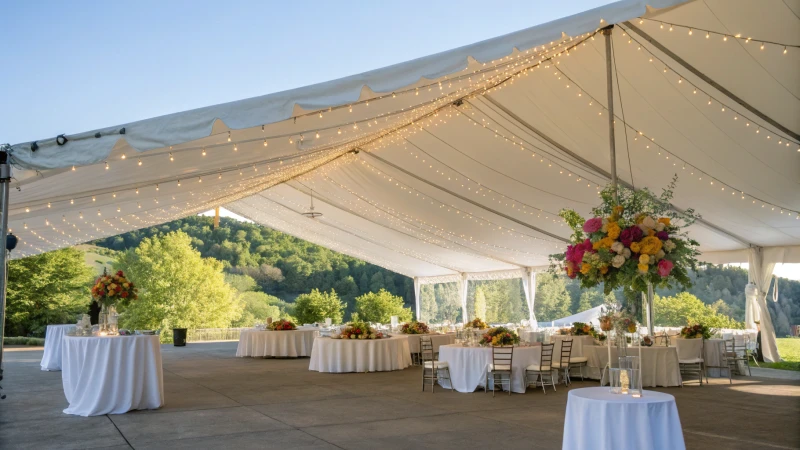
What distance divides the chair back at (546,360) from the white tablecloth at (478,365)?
0.28 ft

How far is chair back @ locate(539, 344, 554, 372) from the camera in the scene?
8.73m

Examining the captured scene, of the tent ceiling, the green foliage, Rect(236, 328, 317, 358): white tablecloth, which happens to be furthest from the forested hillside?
the tent ceiling

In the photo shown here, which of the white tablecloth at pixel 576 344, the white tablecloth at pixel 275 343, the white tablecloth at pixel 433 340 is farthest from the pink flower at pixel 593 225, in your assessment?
the white tablecloth at pixel 275 343

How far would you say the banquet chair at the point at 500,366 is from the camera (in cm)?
844

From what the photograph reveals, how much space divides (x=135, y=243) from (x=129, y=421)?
101ft

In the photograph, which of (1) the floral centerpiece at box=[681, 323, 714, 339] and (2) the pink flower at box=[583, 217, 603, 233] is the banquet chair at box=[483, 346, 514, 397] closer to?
(1) the floral centerpiece at box=[681, 323, 714, 339]

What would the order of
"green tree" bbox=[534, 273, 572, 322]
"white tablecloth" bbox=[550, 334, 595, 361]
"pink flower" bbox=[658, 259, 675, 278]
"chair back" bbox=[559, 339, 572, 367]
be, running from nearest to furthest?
"pink flower" bbox=[658, 259, 675, 278] < "chair back" bbox=[559, 339, 572, 367] < "white tablecloth" bbox=[550, 334, 595, 361] < "green tree" bbox=[534, 273, 572, 322]

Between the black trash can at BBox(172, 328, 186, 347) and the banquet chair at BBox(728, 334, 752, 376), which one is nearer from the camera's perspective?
the banquet chair at BBox(728, 334, 752, 376)

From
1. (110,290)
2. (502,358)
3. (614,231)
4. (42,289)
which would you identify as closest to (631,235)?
(614,231)

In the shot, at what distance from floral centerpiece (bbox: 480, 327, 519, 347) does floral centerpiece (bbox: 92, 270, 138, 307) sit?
5.08 m

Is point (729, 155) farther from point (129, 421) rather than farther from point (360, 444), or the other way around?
point (129, 421)

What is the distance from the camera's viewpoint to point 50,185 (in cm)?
595

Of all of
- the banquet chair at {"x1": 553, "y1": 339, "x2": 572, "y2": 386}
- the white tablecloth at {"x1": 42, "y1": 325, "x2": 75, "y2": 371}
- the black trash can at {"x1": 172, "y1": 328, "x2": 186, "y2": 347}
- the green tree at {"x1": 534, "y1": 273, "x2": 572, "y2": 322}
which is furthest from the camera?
the green tree at {"x1": 534, "y1": 273, "x2": 572, "y2": 322}

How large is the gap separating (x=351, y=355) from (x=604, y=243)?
8.02 meters
